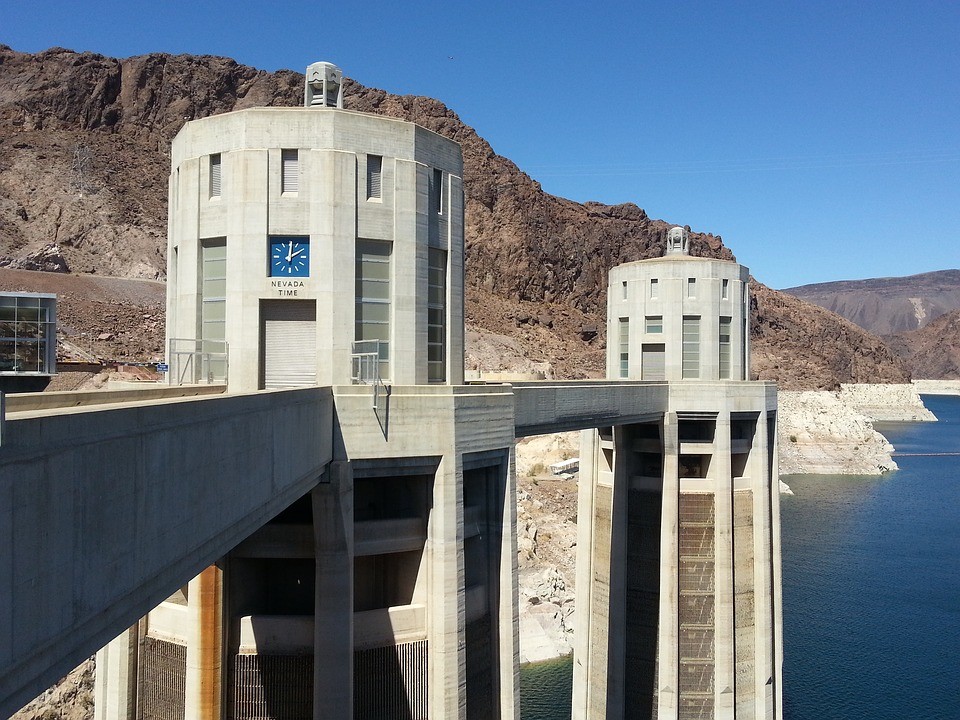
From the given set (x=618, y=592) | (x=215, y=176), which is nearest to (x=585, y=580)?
(x=618, y=592)

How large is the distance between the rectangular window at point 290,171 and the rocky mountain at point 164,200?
119055mm

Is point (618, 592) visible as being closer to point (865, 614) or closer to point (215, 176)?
point (215, 176)

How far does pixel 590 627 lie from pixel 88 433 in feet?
120

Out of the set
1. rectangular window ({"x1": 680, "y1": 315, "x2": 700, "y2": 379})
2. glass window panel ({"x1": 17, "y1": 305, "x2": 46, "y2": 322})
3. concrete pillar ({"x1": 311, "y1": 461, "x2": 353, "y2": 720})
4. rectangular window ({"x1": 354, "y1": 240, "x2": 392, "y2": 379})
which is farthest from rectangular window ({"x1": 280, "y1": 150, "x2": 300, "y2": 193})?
glass window panel ({"x1": 17, "y1": 305, "x2": 46, "y2": 322})

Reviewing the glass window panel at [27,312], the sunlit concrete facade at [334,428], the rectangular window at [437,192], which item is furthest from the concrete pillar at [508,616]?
the glass window panel at [27,312]

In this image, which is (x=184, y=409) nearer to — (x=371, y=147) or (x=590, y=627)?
(x=371, y=147)

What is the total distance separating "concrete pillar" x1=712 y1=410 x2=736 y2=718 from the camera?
36219 millimetres

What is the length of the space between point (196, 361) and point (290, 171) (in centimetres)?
430

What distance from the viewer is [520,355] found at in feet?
487

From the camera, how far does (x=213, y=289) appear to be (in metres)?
17.1

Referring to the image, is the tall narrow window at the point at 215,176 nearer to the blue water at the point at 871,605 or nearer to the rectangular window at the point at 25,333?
the rectangular window at the point at 25,333

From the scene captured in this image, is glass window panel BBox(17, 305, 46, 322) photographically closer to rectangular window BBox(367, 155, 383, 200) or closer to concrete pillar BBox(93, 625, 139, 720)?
concrete pillar BBox(93, 625, 139, 720)

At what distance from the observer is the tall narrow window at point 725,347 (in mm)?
38469

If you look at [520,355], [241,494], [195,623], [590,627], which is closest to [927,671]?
[590,627]
